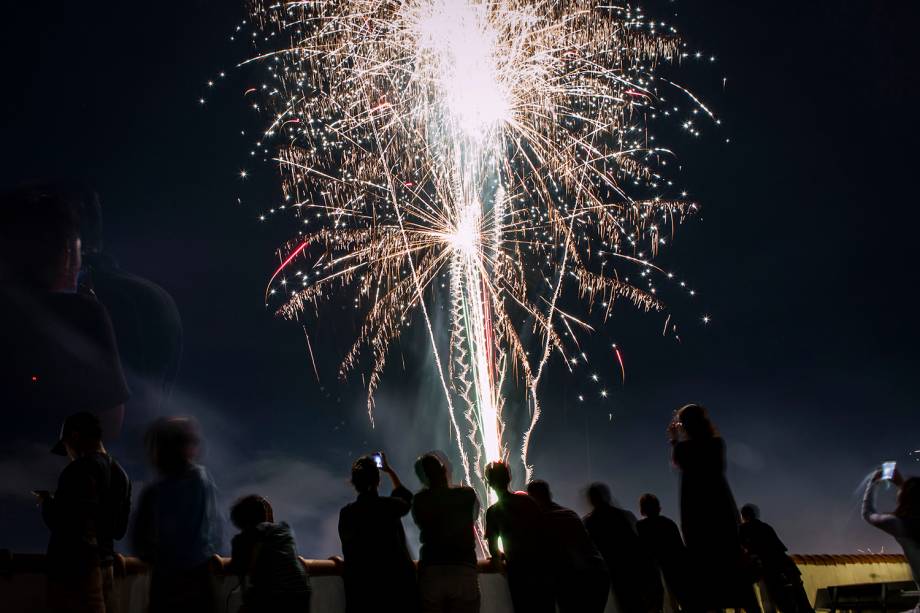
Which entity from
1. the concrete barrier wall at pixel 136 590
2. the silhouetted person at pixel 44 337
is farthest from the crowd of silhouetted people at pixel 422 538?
the silhouetted person at pixel 44 337

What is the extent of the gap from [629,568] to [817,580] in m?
5.18

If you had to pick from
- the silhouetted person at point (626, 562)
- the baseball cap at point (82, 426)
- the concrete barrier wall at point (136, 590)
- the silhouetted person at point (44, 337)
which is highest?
the silhouetted person at point (44, 337)

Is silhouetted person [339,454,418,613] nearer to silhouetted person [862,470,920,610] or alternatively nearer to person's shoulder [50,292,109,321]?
silhouetted person [862,470,920,610]

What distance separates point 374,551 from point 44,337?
8.52 meters

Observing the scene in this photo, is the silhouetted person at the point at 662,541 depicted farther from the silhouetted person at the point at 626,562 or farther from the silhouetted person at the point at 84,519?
the silhouetted person at the point at 84,519

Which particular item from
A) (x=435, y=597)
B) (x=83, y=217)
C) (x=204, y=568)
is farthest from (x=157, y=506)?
(x=83, y=217)

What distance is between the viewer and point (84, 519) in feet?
10.3

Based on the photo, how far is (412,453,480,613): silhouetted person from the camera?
3861mm

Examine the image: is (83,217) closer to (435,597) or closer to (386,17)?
(386,17)

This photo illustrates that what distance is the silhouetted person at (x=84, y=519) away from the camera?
304cm

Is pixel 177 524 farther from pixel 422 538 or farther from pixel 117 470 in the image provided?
pixel 422 538

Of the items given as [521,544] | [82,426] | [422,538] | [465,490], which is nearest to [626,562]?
[521,544]

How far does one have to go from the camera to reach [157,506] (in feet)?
11.2

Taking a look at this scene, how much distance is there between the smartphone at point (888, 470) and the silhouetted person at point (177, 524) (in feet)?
13.4
